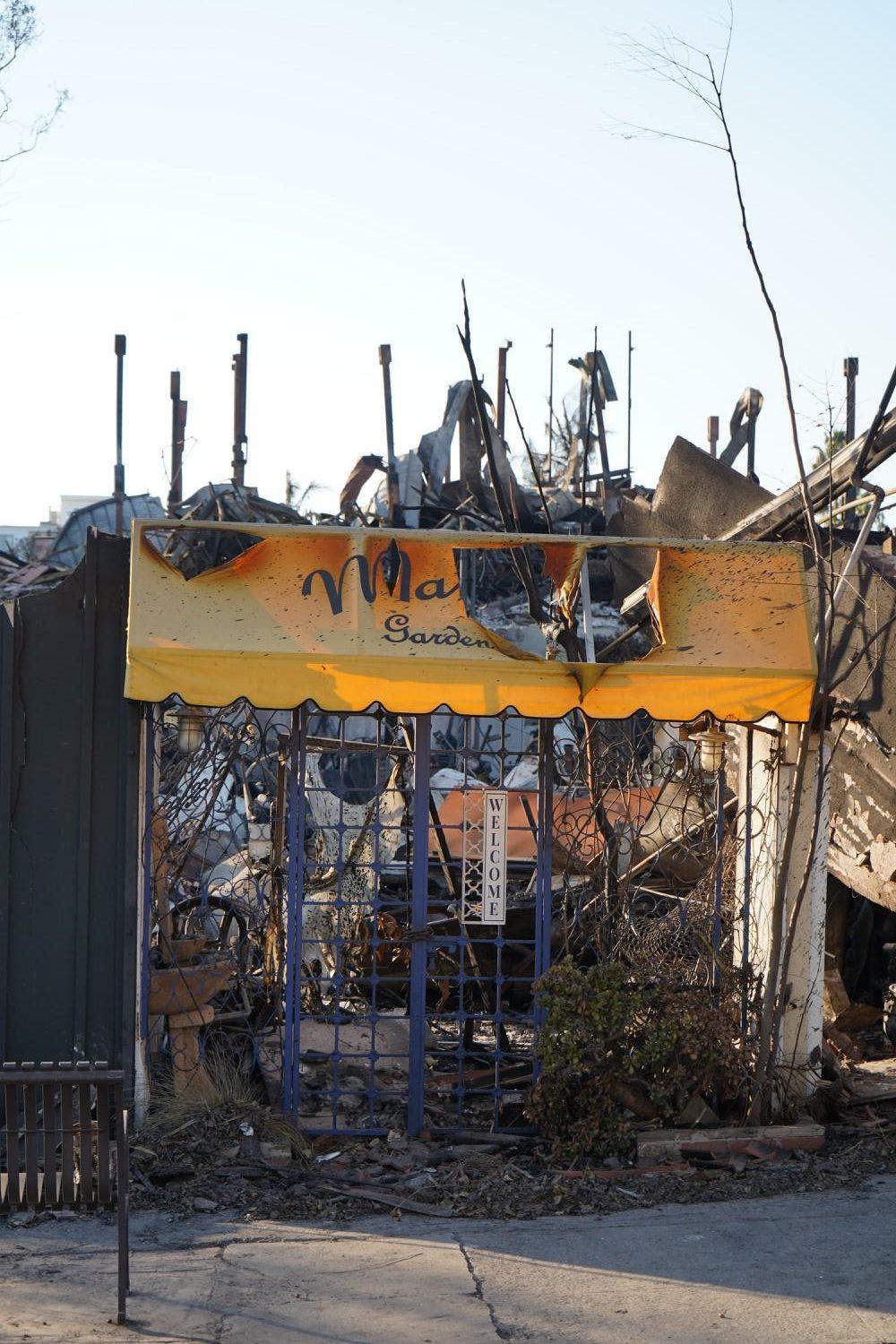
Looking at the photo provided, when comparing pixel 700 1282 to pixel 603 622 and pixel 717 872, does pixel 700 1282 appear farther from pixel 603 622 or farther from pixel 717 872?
pixel 603 622

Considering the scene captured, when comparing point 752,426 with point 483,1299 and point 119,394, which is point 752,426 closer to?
point 119,394

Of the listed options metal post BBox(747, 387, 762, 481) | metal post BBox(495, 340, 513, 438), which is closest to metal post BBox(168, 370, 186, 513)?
metal post BBox(495, 340, 513, 438)

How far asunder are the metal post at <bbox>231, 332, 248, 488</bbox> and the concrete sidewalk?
21435 millimetres

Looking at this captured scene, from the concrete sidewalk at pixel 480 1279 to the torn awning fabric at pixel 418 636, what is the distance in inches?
105

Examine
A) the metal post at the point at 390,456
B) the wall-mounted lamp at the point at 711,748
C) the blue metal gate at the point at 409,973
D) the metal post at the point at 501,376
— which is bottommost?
the blue metal gate at the point at 409,973

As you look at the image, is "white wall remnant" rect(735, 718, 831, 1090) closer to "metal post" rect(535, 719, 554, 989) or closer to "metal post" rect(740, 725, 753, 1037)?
"metal post" rect(740, 725, 753, 1037)

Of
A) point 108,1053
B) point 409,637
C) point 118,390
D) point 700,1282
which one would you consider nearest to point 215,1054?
point 108,1053

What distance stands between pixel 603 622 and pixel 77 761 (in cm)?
1593

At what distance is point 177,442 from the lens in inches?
1115

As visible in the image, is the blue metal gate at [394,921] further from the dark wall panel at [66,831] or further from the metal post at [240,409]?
the metal post at [240,409]

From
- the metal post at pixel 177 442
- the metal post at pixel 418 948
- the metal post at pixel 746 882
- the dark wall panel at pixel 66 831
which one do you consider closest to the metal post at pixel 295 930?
the metal post at pixel 418 948

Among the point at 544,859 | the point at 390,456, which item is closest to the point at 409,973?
the point at 544,859

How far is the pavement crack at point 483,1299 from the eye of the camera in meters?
5.00

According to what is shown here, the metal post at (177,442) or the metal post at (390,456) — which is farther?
the metal post at (177,442)
